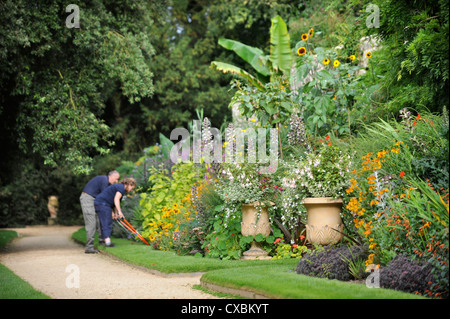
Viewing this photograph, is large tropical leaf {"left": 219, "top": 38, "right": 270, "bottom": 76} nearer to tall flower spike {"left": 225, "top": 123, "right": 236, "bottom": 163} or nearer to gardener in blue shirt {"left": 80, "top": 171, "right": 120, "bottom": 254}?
gardener in blue shirt {"left": 80, "top": 171, "right": 120, "bottom": 254}

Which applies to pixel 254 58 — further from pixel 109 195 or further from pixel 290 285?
pixel 290 285

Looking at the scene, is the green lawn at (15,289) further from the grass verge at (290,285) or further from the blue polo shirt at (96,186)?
the blue polo shirt at (96,186)

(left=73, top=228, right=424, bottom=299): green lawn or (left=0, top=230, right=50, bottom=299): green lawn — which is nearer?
(left=73, top=228, right=424, bottom=299): green lawn

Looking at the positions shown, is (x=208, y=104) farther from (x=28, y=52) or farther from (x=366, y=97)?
(x=366, y=97)

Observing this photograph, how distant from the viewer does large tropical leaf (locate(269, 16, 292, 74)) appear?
13.9m

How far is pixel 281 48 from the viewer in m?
14.0

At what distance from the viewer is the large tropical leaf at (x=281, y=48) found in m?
13.9

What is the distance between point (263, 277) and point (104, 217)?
6.33 m

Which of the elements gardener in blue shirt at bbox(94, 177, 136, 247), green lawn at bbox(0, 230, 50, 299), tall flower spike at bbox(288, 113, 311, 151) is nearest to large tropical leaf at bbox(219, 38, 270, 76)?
gardener in blue shirt at bbox(94, 177, 136, 247)

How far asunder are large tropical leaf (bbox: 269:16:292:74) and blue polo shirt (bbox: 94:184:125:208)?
5.19 metres

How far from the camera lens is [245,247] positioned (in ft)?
29.3

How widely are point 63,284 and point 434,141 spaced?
16.7 ft

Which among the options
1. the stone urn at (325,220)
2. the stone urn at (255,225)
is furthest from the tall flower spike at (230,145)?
the stone urn at (325,220)
